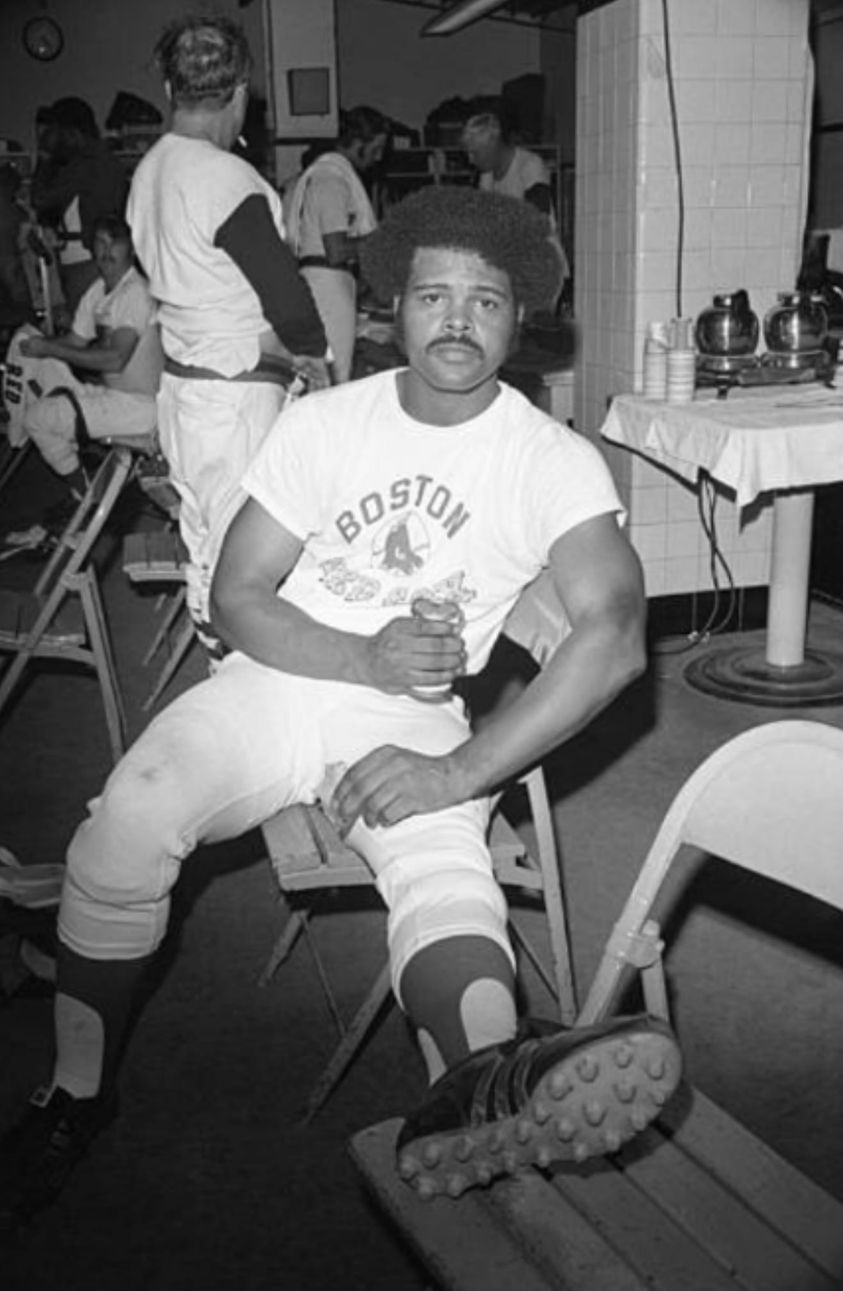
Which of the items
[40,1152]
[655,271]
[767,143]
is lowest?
[40,1152]

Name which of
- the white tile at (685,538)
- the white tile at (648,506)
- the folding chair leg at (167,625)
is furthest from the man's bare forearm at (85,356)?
the white tile at (685,538)

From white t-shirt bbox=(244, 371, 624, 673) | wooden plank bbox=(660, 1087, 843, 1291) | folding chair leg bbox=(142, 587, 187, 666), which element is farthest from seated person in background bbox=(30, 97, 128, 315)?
wooden plank bbox=(660, 1087, 843, 1291)

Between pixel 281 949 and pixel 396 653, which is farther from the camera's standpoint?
pixel 281 949

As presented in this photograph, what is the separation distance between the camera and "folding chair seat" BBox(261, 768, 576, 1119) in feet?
6.08

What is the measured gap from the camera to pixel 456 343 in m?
2.00

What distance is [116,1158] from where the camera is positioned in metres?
1.97

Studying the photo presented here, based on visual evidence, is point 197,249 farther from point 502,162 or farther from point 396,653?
point 502,162

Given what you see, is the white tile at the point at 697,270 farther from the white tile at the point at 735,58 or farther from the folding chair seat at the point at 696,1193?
the folding chair seat at the point at 696,1193

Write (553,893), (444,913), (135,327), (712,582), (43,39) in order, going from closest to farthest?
(444,913), (553,893), (712,582), (135,327), (43,39)

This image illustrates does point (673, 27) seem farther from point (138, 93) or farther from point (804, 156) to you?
point (138, 93)

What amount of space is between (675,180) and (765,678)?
144 centimetres

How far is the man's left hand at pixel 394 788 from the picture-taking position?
175 cm

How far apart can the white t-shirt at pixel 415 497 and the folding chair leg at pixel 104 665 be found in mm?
1340

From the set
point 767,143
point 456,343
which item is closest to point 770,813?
point 456,343
